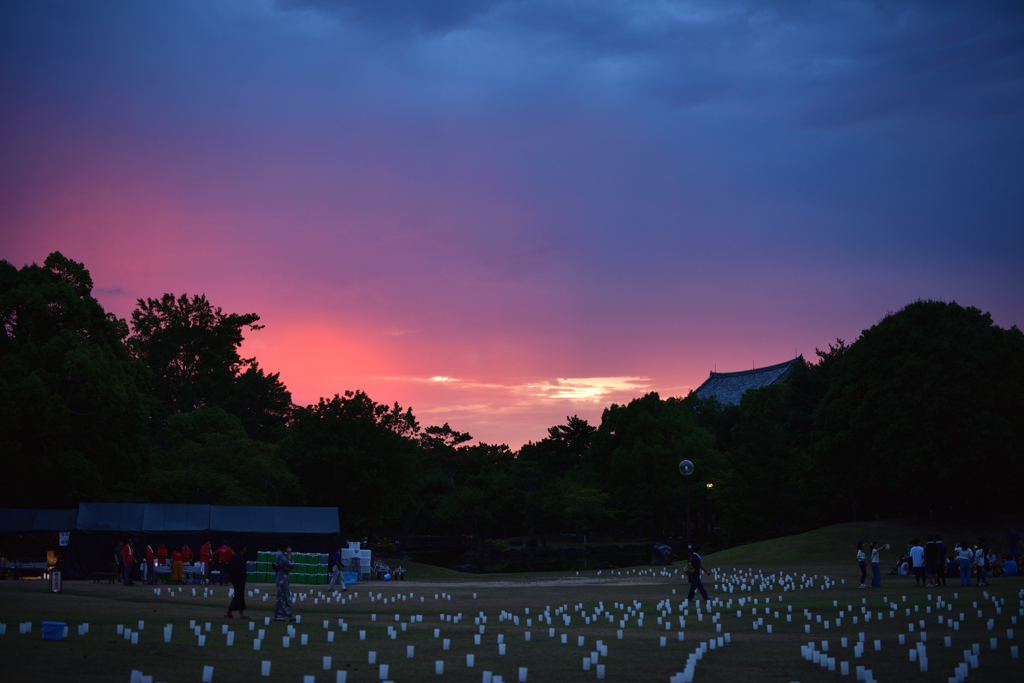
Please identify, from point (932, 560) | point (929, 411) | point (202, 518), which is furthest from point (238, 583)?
point (929, 411)

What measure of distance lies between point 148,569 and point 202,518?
4.39 metres

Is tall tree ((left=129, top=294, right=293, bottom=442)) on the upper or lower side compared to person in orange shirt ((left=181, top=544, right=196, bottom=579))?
upper

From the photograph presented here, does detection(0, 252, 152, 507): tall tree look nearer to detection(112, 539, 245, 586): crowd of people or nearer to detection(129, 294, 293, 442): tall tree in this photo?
detection(112, 539, 245, 586): crowd of people

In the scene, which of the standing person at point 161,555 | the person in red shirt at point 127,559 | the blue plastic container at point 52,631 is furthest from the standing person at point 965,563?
the standing person at point 161,555

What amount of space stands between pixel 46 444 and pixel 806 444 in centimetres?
5227

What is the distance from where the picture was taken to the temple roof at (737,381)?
114m

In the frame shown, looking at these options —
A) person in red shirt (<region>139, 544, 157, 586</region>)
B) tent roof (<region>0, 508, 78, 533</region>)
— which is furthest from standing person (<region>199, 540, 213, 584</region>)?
tent roof (<region>0, 508, 78, 533</region>)

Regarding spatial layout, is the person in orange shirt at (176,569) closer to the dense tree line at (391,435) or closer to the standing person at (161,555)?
the standing person at (161,555)

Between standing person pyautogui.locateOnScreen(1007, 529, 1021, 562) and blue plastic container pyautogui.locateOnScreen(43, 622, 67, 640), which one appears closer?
blue plastic container pyautogui.locateOnScreen(43, 622, 67, 640)

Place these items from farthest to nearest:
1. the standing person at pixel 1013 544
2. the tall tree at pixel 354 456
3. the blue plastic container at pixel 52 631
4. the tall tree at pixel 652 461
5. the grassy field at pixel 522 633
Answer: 1. the tall tree at pixel 652 461
2. the tall tree at pixel 354 456
3. the standing person at pixel 1013 544
4. the blue plastic container at pixel 52 631
5. the grassy field at pixel 522 633

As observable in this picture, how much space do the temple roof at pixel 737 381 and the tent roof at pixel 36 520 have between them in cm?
8943

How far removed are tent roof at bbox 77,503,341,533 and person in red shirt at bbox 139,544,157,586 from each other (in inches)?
114

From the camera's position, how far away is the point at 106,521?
3612 cm

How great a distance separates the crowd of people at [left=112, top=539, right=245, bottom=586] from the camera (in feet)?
110
